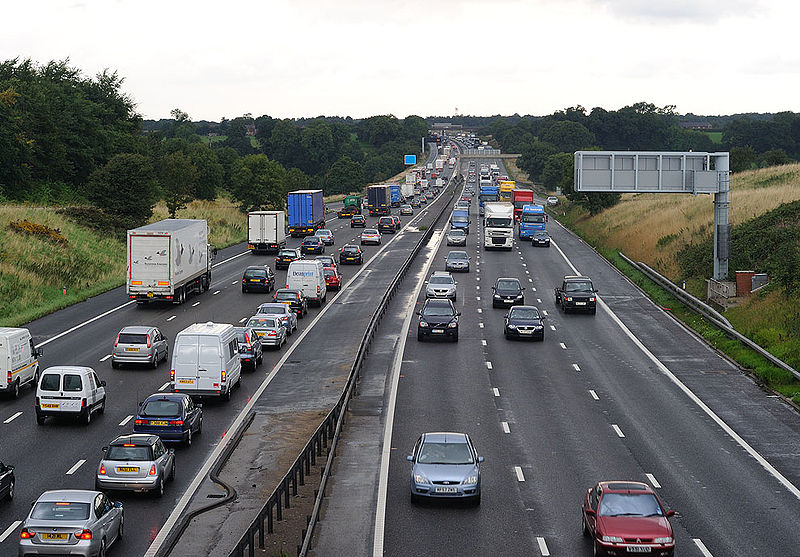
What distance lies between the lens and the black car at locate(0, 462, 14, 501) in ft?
76.4

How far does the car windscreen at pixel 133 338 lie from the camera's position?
4019 cm

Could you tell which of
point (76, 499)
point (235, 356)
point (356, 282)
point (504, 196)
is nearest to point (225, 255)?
point (356, 282)

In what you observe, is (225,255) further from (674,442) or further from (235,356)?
(674,442)

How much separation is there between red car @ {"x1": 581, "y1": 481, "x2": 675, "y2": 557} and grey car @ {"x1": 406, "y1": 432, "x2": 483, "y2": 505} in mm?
3072

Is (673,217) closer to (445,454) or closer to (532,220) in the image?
(532,220)

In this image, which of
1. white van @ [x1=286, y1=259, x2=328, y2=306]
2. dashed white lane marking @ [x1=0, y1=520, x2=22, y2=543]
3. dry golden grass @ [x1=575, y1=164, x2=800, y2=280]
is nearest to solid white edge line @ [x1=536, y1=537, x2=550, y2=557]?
dashed white lane marking @ [x1=0, y1=520, x2=22, y2=543]

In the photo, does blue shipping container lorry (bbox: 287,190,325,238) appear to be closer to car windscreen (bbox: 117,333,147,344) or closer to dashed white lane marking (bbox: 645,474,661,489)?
car windscreen (bbox: 117,333,147,344)

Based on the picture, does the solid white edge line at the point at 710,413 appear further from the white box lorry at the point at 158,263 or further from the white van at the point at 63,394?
the white box lorry at the point at 158,263

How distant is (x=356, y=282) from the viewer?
A: 68.9 m

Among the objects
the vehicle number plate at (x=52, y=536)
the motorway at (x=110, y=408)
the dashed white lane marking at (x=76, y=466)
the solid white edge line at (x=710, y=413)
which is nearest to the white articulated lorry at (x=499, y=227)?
the motorway at (x=110, y=408)

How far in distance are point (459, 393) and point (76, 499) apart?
18.8 meters

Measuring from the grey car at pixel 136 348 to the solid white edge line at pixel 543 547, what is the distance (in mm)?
22987

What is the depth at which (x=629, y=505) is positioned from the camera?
2019cm

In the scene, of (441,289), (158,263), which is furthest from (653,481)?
(158,263)
